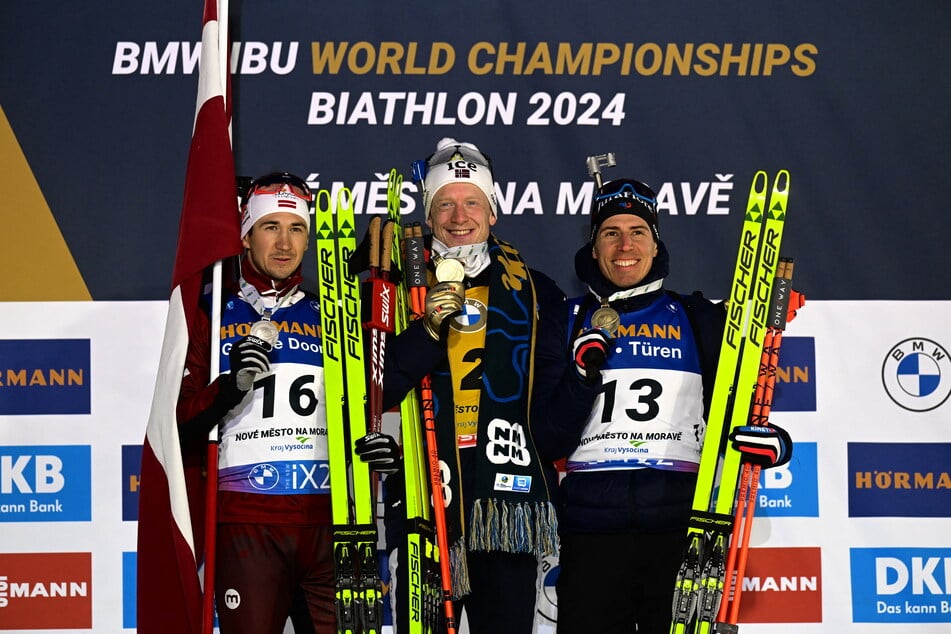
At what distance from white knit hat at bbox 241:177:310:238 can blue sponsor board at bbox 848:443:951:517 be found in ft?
6.75

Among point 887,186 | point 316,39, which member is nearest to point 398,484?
point 316,39

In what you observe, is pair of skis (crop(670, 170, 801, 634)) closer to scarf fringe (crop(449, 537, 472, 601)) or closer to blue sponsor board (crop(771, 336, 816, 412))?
scarf fringe (crop(449, 537, 472, 601))

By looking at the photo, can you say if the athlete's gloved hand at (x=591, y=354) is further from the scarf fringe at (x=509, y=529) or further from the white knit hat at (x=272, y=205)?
the white knit hat at (x=272, y=205)

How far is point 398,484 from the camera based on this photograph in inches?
118

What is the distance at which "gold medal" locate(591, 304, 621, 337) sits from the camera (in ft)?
9.27

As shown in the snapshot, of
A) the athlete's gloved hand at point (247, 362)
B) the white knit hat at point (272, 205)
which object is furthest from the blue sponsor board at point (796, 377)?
the athlete's gloved hand at point (247, 362)

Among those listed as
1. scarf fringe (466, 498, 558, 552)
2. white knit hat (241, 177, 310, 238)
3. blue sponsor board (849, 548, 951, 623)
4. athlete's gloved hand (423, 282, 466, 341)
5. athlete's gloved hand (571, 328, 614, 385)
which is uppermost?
white knit hat (241, 177, 310, 238)

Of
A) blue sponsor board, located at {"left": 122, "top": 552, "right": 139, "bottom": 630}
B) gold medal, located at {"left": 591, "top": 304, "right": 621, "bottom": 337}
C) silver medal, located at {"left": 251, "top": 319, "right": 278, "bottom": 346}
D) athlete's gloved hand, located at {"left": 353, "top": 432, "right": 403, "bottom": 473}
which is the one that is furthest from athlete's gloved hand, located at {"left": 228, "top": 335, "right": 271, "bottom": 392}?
blue sponsor board, located at {"left": 122, "top": 552, "right": 139, "bottom": 630}

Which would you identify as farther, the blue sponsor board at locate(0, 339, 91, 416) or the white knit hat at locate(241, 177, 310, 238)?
the blue sponsor board at locate(0, 339, 91, 416)

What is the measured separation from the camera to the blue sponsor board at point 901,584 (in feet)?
12.3

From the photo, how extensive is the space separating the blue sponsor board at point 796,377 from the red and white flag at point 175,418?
1908 mm

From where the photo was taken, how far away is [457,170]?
121 inches

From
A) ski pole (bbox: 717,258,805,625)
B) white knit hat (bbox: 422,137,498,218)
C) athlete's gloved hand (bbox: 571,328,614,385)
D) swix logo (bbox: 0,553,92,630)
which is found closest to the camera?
athlete's gloved hand (bbox: 571,328,614,385)

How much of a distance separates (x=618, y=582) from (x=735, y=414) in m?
0.56
